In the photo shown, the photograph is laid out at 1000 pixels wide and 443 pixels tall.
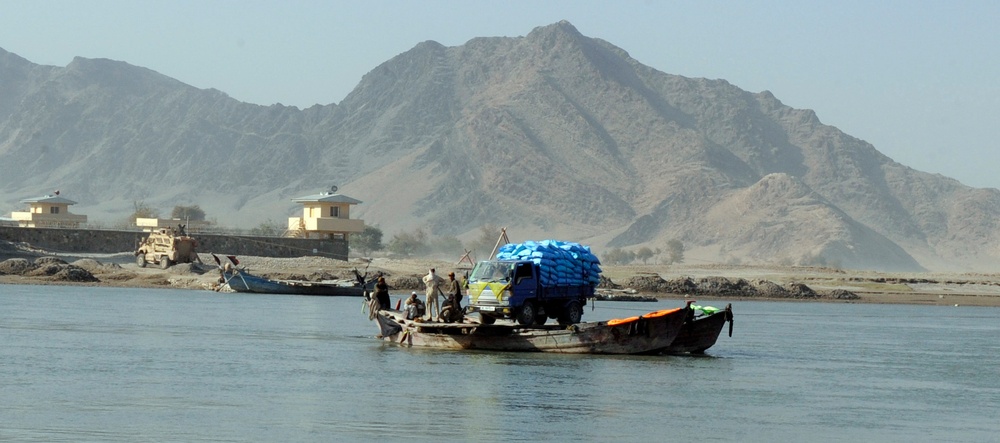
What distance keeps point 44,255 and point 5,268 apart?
244 inches

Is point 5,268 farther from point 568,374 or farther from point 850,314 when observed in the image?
point 568,374

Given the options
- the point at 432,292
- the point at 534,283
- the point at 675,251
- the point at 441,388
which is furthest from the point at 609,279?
the point at 675,251

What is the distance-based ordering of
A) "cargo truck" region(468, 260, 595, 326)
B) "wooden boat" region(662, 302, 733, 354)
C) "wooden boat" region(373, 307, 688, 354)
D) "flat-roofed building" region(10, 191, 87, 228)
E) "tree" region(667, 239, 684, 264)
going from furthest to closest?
"tree" region(667, 239, 684, 264) → "flat-roofed building" region(10, 191, 87, 228) → "cargo truck" region(468, 260, 595, 326) → "wooden boat" region(662, 302, 733, 354) → "wooden boat" region(373, 307, 688, 354)

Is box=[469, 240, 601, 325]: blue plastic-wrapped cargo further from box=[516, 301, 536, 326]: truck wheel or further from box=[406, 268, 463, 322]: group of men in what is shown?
box=[406, 268, 463, 322]: group of men

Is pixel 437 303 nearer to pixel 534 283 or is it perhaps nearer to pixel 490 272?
pixel 490 272

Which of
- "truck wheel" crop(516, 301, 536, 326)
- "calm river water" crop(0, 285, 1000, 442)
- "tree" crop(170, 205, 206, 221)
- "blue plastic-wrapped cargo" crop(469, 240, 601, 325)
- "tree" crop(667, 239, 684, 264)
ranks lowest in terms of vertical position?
"calm river water" crop(0, 285, 1000, 442)

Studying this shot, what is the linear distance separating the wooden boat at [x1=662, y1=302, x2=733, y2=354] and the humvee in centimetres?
4678

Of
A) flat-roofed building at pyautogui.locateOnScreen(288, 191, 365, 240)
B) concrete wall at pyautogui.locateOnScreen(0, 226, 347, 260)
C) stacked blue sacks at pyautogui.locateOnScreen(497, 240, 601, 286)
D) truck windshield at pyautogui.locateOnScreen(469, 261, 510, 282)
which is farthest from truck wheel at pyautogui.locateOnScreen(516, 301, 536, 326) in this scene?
flat-roofed building at pyautogui.locateOnScreen(288, 191, 365, 240)

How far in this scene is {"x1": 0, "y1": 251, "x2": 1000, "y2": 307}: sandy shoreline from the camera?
240 feet

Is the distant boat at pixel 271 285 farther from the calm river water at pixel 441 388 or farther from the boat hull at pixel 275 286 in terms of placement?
the calm river water at pixel 441 388

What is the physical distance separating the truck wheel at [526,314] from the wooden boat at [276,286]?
109 ft

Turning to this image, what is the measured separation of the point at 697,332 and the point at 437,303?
22.2 ft

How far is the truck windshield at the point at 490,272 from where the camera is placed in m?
36.3

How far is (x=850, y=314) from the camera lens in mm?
68188
